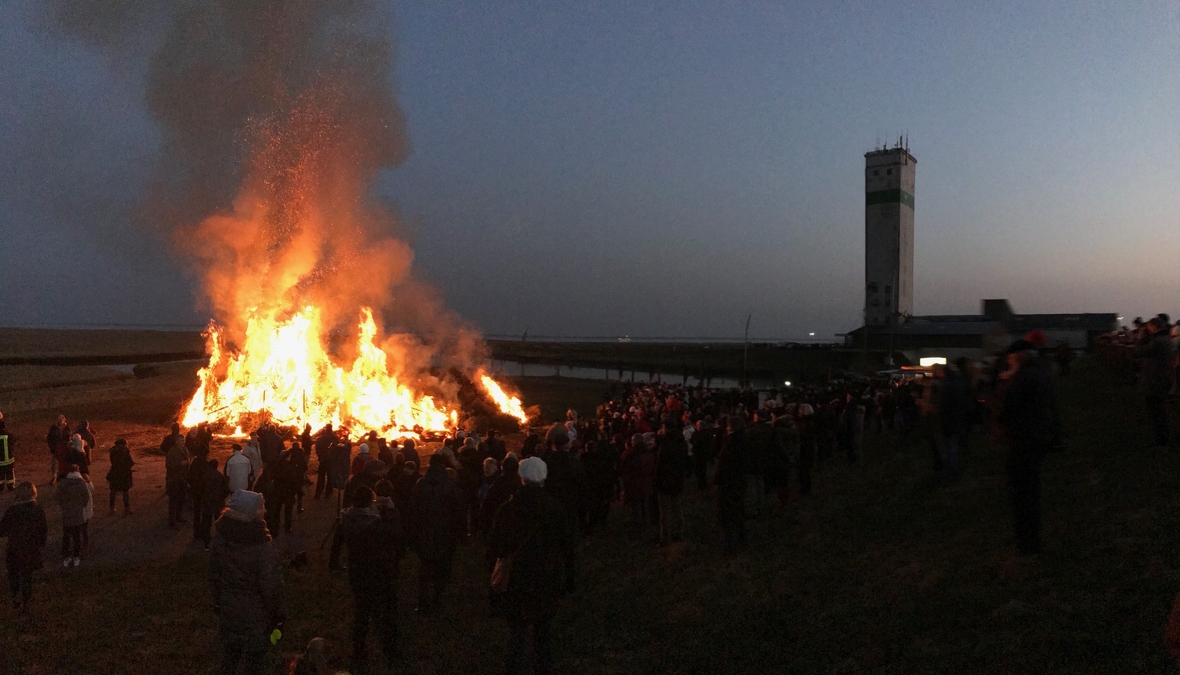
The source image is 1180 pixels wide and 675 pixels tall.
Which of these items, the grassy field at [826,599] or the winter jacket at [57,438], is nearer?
the grassy field at [826,599]

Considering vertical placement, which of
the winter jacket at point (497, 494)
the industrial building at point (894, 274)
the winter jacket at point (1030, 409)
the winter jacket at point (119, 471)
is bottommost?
the winter jacket at point (119, 471)

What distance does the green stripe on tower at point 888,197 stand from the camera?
6050 centimetres

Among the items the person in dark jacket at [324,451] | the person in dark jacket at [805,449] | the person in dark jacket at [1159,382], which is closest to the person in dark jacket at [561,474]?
the person in dark jacket at [805,449]

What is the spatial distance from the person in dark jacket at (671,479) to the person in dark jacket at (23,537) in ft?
23.6

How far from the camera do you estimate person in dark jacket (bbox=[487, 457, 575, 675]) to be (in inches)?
217

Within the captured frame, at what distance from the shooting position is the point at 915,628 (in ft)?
20.0

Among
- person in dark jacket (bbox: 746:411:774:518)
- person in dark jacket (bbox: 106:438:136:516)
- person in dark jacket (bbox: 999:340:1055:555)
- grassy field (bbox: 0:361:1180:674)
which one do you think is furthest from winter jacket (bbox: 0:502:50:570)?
person in dark jacket (bbox: 999:340:1055:555)

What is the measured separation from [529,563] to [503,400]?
76.5 feet

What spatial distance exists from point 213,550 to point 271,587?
19.1 inches

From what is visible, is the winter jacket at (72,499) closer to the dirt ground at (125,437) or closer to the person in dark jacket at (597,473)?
the dirt ground at (125,437)

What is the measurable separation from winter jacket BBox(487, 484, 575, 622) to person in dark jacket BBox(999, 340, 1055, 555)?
13.6 feet

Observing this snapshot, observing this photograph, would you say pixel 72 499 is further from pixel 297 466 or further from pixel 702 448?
pixel 702 448

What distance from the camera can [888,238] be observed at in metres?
60.3

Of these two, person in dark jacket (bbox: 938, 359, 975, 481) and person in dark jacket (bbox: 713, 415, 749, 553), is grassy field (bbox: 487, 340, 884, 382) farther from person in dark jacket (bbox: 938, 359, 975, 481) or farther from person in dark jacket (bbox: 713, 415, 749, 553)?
person in dark jacket (bbox: 713, 415, 749, 553)
